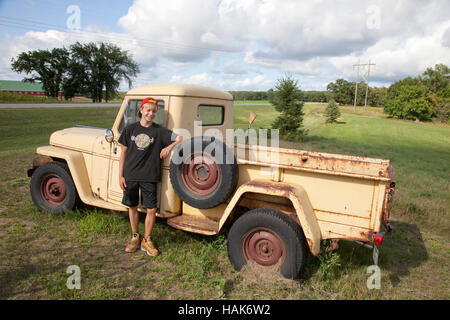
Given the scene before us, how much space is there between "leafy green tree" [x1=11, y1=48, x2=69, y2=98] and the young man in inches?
2121

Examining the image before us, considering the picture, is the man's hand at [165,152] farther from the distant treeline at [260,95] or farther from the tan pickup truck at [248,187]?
the distant treeline at [260,95]

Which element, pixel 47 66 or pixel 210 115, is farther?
pixel 47 66

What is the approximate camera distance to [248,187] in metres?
3.36

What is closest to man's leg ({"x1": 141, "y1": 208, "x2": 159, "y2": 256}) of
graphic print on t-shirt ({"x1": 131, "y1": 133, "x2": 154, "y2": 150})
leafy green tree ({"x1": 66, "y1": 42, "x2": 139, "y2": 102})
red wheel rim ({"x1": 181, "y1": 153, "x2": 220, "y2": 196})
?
red wheel rim ({"x1": 181, "y1": 153, "x2": 220, "y2": 196})

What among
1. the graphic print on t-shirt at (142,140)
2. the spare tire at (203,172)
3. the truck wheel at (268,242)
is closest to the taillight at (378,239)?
the truck wheel at (268,242)

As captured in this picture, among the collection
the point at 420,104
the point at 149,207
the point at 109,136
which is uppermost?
the point at 420,104

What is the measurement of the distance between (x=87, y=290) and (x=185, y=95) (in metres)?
2.52

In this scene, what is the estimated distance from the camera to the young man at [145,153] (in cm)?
374

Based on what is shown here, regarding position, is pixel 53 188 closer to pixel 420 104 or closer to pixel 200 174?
pixel 200 174

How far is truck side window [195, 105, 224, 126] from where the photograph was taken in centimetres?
434

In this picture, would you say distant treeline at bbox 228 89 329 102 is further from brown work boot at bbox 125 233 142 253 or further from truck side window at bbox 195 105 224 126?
brown work boot at bbox 125 233 142 253

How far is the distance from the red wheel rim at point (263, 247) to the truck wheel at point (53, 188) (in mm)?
2917

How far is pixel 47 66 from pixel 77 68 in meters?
4.81

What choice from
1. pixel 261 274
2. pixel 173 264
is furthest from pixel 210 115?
pixel 261 274
